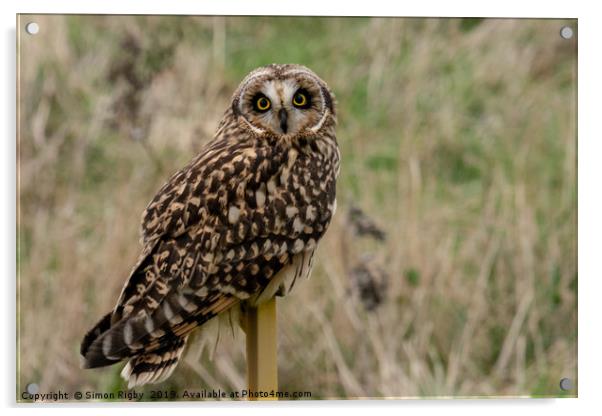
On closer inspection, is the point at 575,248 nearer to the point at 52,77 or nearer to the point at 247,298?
the point at 247,298

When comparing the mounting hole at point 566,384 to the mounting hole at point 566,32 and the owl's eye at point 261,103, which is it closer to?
the mounting hole at point 566,32

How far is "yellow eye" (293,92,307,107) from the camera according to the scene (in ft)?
7.73

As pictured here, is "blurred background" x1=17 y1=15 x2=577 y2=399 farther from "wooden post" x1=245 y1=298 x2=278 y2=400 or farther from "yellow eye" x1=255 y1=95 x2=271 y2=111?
"wooden post" x1=245 y1=298 x2=278 y2=400

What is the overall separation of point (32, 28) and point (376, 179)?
3.17 feet

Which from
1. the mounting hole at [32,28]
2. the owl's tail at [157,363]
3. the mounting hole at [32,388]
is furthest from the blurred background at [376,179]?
the owl's tail at [157,363]

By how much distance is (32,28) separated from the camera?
2.48 m

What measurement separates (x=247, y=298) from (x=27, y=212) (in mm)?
634

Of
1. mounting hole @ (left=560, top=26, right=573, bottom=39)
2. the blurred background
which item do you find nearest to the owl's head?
the blurred background

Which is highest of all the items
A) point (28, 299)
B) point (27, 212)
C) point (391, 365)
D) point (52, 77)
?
point (52, 77)

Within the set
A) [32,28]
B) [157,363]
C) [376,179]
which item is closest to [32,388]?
[157,363]

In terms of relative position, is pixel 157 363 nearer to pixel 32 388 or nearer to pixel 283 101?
pixel 32 388

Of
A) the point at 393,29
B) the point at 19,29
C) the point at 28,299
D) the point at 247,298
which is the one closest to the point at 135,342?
the point at 247,298

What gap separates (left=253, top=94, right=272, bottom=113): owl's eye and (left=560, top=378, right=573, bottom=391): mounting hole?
1.05 m

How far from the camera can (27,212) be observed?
2.47 metres
